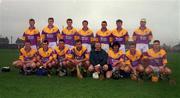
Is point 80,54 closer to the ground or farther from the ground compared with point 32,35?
closer to the ground

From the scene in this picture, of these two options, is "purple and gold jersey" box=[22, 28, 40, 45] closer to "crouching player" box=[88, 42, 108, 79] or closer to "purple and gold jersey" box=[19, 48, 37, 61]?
"purple and gold jersey" box=[19, 48, 37, 61]

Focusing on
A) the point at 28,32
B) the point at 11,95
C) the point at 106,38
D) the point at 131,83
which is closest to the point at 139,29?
the point at 106,38

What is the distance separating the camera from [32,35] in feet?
41.9

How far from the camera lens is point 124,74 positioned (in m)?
11.1

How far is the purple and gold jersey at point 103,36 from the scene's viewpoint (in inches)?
→ 482

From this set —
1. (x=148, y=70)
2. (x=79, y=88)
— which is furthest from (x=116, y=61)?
(x=79, y=88)

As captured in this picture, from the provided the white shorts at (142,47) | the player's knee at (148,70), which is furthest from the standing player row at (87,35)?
the player's knee at (148,70)

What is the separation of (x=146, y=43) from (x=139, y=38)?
0.30m

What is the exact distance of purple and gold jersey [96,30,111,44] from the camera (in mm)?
12250

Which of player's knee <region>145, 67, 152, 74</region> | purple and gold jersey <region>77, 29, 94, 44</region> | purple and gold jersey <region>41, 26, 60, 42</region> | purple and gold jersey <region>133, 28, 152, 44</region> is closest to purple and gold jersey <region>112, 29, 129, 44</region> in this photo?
purple and gold jersey <region>133, 28, 152, 44</region>

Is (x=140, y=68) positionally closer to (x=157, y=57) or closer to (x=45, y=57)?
(x=157, y=57)

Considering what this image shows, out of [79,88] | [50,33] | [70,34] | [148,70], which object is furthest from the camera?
[50,33]

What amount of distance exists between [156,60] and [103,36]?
7.11ft

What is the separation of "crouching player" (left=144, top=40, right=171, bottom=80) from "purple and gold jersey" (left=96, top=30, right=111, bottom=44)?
1.72 meters
